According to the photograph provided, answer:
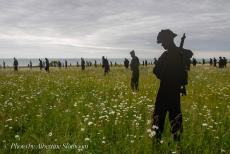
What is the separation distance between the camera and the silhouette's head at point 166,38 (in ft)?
25.8

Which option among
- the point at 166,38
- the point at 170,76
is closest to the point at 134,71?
the point at 170,76

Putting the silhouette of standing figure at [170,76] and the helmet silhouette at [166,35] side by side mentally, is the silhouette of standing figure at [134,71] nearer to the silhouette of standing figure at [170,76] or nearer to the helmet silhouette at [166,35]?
the silhouette of standing figure at [170,76]

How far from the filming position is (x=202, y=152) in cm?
742

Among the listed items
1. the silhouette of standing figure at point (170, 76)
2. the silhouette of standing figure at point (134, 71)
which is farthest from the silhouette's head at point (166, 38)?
the silhouette of standing figure at point (134, 71)

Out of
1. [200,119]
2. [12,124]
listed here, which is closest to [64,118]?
[12,124]

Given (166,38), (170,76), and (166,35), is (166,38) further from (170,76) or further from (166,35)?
(170,76)

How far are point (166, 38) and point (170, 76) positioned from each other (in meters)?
0.82

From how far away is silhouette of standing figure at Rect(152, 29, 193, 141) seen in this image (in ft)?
25.9

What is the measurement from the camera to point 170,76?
799 centimetres

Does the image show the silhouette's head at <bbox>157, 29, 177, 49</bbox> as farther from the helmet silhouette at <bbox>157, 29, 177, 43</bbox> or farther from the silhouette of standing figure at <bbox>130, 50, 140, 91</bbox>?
the silhouette of standing figure at <bbox>130, 50, 140, 91</bbox>

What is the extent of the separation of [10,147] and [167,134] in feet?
11.7

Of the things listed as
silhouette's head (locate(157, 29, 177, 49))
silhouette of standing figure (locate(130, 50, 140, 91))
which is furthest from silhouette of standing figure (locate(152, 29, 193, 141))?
silhouette of standing figure (locate(130, 50, 140, 91))

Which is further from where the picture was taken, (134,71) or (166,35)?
(134,71)

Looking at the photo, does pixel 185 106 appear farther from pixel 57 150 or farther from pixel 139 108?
pixel 57 150
